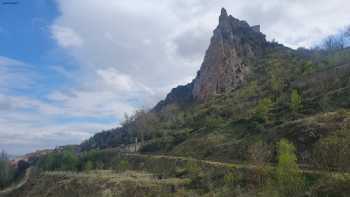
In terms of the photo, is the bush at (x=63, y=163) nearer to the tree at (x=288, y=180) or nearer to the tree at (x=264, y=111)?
the tree at (x=264, y=111)

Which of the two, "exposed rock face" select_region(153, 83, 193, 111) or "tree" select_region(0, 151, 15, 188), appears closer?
"tree" select_region(0, 151, 15, 188)

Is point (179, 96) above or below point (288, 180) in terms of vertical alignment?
above

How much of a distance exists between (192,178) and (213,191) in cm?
773

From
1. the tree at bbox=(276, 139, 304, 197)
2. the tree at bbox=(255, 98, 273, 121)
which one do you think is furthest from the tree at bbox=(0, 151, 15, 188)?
the tree at bbox=(276, 139, 304, 197)

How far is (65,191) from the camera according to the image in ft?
133

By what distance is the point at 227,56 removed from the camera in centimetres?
11219

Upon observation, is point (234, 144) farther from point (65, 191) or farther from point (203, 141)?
point (65, 191)

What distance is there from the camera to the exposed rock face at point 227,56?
109 m

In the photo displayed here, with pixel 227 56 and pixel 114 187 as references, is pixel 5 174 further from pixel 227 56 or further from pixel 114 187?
pixel 227 56

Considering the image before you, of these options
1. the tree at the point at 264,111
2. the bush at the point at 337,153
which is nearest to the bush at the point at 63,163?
the tree at the point at 264,111

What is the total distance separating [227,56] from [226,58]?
48.1 inches

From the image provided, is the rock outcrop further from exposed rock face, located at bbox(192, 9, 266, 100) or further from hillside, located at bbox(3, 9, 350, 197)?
hillside, located at bbox(3, 9, 350, 197)

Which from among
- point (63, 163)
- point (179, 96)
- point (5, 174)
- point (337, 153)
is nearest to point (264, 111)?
point (337, 153)

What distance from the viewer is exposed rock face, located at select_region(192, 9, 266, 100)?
109 m
